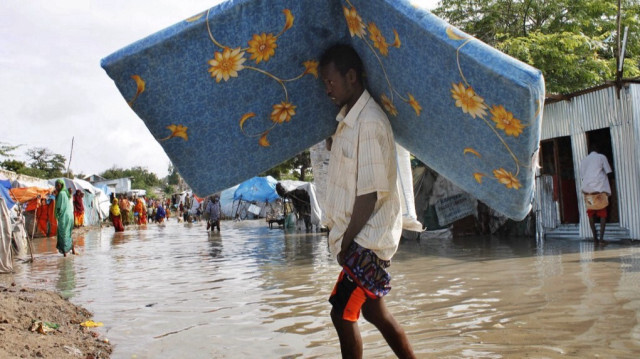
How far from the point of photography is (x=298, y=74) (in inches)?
96.3

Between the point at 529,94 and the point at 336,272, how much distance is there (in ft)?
19.8

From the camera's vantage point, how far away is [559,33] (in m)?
17.3

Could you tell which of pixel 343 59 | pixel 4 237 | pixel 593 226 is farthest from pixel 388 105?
pixel 4 237

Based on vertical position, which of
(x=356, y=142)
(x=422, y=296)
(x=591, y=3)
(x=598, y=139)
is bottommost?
(x=422, y=296)

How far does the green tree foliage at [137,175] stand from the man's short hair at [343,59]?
7253cm

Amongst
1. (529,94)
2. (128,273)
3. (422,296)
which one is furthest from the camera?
(128,273)

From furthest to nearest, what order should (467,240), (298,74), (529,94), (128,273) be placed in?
1. (467,240)
2. (128,273)
3. (298,74)
4. (529,94)

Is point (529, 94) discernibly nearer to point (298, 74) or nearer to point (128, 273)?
point (298, 74)

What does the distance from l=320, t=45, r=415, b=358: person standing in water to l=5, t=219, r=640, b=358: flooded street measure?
4.36 ft

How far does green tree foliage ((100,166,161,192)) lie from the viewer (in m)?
76.1

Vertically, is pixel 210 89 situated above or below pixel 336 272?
above

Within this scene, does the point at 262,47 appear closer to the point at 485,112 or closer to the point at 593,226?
the point at 485,112

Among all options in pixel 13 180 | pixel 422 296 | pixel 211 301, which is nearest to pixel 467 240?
pixel 422 296

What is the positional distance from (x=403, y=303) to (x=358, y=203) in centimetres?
319
